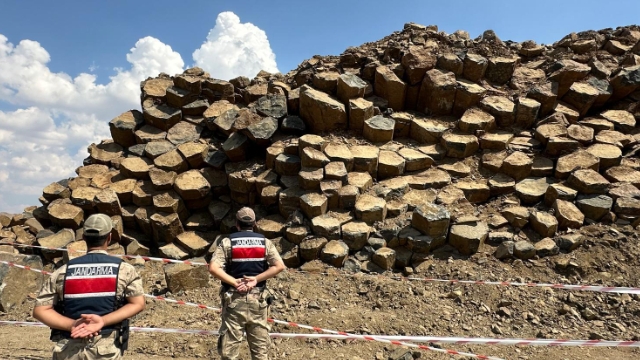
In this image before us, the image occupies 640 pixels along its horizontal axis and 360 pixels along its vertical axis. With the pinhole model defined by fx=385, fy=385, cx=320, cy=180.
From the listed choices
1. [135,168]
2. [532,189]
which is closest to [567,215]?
[532,189]

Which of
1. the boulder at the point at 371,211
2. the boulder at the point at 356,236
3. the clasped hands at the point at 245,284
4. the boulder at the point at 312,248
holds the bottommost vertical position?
the clasped hands at the point at 245,284

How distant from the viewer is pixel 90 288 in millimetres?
2479

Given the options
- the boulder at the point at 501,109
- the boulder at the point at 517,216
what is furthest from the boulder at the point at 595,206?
the boulder at the point at 501,109

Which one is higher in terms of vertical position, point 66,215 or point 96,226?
point 66,215

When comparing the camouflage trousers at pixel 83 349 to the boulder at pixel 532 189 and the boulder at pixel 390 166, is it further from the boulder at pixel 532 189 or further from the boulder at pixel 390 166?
the boulder at pixel 532 189

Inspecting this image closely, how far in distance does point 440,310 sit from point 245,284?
10.6 feet

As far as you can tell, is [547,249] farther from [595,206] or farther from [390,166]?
[390,166]

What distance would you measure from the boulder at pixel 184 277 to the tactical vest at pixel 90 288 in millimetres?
3681

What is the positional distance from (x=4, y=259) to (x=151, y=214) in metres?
2.58

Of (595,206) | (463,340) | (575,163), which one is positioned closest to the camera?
(463,340)

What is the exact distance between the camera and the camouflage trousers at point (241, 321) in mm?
3502

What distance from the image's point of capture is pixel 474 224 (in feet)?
21.8

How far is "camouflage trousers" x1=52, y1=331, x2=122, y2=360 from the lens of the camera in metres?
2.46

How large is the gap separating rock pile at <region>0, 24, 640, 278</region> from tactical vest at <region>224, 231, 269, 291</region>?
3025 millimetres
